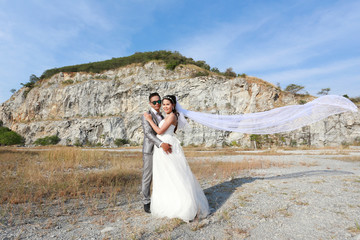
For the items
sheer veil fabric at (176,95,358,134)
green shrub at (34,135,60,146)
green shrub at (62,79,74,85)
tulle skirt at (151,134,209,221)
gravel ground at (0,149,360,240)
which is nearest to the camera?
gravel ground at (0,149,360,240)

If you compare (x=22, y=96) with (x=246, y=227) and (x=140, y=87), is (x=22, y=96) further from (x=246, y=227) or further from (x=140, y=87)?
(x=246, y=227)

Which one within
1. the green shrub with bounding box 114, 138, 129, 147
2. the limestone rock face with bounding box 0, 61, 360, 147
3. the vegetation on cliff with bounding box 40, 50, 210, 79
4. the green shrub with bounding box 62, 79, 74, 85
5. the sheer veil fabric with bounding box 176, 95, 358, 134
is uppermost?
the vegetation on cliff with bounding box 40, 50, 210, 79

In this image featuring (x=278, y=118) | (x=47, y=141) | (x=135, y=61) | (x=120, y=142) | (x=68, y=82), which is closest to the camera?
(x=278, y=118)

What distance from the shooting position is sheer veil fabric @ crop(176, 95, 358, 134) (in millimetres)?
5453

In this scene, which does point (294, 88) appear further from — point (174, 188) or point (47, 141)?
point (47, 141)

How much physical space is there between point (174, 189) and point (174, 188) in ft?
0.06

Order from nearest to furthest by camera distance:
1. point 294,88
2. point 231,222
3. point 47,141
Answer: point 231,222, point 47,141, point 294,88

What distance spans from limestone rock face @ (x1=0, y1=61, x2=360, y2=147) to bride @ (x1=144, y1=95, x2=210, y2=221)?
35.8 meters

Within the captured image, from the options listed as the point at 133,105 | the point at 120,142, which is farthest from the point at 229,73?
the point at 120,142

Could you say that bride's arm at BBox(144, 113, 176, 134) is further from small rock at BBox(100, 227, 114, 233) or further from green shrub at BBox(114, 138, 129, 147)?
green shrub at BBox(114, 138, 129, 147)

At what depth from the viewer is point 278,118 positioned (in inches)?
226

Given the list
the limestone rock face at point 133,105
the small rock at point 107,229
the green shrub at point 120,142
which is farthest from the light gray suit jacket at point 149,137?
the green shrub at point 120,142

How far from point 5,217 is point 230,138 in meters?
38.1

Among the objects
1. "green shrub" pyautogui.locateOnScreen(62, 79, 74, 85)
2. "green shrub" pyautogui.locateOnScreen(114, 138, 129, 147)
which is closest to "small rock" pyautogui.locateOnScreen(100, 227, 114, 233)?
"green shrub" pyautogui.locateOnScreen(114, 138, 129, 147)
